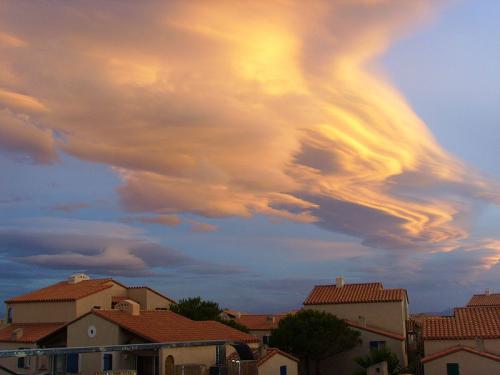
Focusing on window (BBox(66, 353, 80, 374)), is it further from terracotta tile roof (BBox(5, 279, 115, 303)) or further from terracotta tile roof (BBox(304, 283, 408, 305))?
terracotta tile roof (BBox(304, 283, 408, 305))

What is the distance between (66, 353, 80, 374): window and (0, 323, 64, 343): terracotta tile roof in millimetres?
7684

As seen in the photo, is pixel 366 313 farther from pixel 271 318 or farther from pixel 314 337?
pixel 271 318

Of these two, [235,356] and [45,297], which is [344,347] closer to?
[235,356]

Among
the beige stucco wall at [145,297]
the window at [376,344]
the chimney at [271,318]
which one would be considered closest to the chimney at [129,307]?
the beige stucco wall at [145,297]

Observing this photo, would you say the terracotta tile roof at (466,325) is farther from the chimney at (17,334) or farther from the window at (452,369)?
the chimney at (17,334)

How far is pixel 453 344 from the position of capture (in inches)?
1785

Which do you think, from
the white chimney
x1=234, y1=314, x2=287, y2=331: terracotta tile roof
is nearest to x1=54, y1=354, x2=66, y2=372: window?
the white chimney

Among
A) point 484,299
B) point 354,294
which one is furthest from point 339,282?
point 484,299

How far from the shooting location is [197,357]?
126ft

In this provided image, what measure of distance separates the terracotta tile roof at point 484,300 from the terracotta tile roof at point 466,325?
23233 millimetres

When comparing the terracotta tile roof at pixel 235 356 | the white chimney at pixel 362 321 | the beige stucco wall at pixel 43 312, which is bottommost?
the terracotta tile roof at pixel 235 356

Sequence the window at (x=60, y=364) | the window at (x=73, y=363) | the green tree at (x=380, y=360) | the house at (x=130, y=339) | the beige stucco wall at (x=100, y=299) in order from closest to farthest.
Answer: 1. the house at (x=130, y=339)
2. the window at (x=73, y=363)
3. the window at (x=60, y=364)
4. the green tree at (x=380, y=360)
5. the beige stucco wall at (x=100, y=299)

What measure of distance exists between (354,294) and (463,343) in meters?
12.7

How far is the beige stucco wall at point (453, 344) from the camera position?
4384 centimetres
